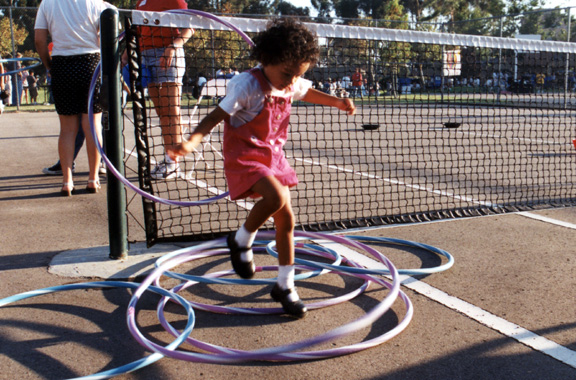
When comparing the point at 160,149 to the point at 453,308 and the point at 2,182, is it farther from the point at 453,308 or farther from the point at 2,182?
the point at 453,308

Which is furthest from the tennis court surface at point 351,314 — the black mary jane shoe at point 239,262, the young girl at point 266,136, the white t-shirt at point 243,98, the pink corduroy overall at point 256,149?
the white t-shirt at point 243,98

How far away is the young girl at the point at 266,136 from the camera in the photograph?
3.34 meters

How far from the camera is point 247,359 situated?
2811mm

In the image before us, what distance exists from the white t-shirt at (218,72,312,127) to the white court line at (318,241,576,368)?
4.79ft

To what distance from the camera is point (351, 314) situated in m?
3.47

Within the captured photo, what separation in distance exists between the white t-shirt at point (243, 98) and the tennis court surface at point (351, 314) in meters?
1.10

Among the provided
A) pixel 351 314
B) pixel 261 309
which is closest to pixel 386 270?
pixel 351 314

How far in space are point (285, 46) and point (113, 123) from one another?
155cm

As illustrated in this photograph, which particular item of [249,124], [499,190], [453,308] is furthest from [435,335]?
[499,190]

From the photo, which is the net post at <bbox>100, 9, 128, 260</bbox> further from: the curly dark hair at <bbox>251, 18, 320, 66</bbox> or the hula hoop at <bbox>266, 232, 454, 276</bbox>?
the curly dark hair at <bbox>251, 18, 320, 66</bbox>

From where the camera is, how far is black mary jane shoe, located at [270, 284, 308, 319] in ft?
11.1

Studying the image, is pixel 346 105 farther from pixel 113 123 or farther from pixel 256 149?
pixel 113 123

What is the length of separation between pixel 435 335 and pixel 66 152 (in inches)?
181

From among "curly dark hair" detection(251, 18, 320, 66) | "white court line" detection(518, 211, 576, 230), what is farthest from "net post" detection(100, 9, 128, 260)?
"white court line" detection(518, 211, 576, 230)
